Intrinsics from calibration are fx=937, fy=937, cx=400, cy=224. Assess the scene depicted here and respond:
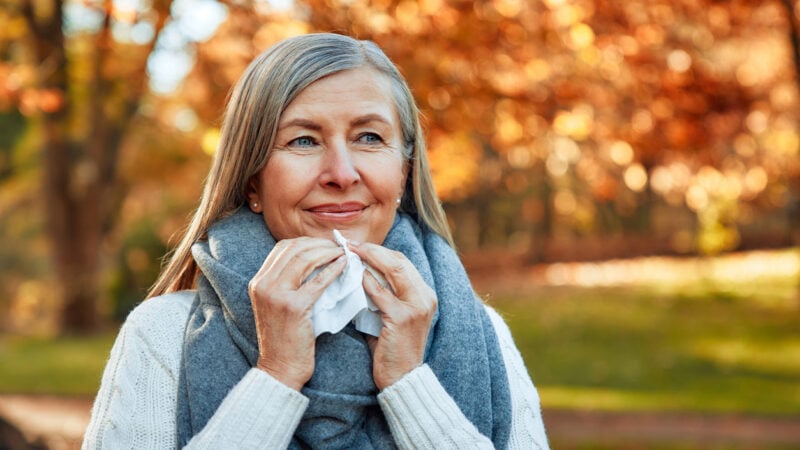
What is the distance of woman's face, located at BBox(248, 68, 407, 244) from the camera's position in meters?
2.20

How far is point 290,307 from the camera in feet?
6.81

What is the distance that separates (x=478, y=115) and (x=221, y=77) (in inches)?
125

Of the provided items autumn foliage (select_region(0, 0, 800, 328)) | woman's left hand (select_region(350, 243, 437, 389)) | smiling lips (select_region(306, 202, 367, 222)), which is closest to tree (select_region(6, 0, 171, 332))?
autumn foliage (select_region(0, 0, 800, 328))

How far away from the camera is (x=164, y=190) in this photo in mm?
22391

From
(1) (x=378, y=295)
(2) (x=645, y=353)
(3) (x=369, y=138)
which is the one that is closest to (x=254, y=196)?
(3) (x=369, y=138)

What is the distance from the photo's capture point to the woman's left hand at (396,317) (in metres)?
2.16

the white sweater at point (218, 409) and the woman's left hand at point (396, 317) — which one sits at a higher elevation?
the woman's left hand at point (396, 317)

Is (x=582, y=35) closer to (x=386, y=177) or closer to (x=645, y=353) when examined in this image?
(x=386, y=177)

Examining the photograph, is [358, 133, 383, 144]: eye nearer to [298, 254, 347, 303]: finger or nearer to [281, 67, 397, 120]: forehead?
[281, 67, 397, 120]: forehead

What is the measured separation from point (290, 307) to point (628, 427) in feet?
22.5

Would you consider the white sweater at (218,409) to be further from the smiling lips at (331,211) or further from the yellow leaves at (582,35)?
the yellow leaves at (582,35)

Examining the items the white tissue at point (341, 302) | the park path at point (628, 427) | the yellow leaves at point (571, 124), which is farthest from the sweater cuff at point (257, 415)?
the park path at point (628, 427)

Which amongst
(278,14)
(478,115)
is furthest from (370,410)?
(478,115)

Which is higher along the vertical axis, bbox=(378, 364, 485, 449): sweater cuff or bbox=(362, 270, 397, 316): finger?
bbox=(362, 270, 397, 316): finger
